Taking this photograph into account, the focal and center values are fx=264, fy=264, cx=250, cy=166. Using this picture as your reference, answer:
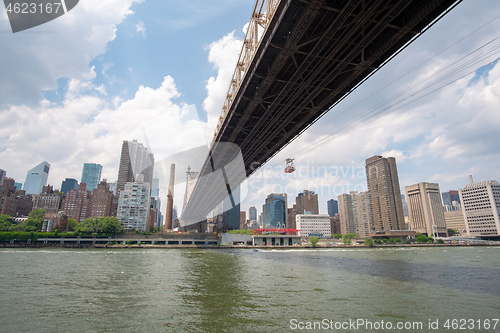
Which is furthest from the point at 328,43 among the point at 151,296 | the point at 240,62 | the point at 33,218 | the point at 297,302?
the point at 33,218

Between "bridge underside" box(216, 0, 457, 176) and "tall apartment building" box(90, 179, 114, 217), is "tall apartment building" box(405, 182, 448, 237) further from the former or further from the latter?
"tall apartment building" box(90, 179, 114, 217)

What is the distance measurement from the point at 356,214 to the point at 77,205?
156849 millimetres

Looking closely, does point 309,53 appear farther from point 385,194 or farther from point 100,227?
point 385,194

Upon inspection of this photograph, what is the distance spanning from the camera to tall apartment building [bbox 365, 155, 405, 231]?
127m

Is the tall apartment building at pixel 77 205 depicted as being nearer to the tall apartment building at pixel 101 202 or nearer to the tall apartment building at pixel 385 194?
the tall apartment building at pixel 101 202

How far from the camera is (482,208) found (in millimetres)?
125625

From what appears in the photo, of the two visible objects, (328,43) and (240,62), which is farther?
(240,62)

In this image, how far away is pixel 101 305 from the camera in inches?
398

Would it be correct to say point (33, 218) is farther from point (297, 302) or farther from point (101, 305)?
point (297, 302)

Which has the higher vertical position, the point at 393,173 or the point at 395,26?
the point at 393,173

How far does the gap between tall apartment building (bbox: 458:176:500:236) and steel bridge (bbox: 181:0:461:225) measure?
144 metres

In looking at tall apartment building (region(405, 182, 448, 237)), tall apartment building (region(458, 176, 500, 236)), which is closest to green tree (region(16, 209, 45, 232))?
tall apartment building (region(405, 182, 448, 237))

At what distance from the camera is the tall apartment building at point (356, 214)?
155m

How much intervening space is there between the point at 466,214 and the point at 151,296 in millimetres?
165933
